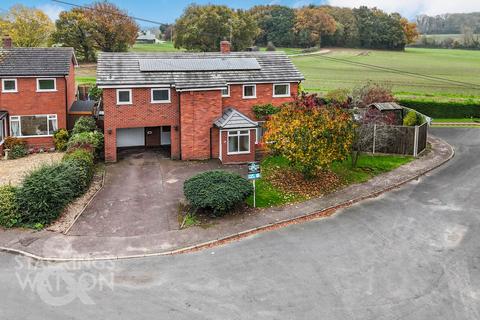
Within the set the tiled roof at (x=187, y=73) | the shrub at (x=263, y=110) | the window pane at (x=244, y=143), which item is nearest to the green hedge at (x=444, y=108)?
the tiled roof at (x=187, y=73)

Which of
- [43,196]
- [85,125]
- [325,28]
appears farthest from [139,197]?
[325,28]

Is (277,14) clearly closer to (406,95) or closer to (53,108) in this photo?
(406,95)

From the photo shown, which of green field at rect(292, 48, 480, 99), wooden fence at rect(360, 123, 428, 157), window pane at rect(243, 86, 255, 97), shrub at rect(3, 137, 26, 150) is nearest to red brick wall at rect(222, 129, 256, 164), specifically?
window pane at rect(243, 86, 255, 97)

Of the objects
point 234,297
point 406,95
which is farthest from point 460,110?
point 234,297

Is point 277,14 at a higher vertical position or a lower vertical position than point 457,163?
higher

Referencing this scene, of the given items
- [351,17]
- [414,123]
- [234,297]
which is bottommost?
[234,297]

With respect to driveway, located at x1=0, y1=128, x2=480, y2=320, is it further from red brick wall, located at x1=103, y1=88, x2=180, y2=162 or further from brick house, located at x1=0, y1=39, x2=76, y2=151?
brick house, located at x1=0, y1=39, x2=76, y2=151

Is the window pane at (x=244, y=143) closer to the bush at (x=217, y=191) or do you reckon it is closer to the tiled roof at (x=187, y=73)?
the tiled roof at (x=187, y=73)
